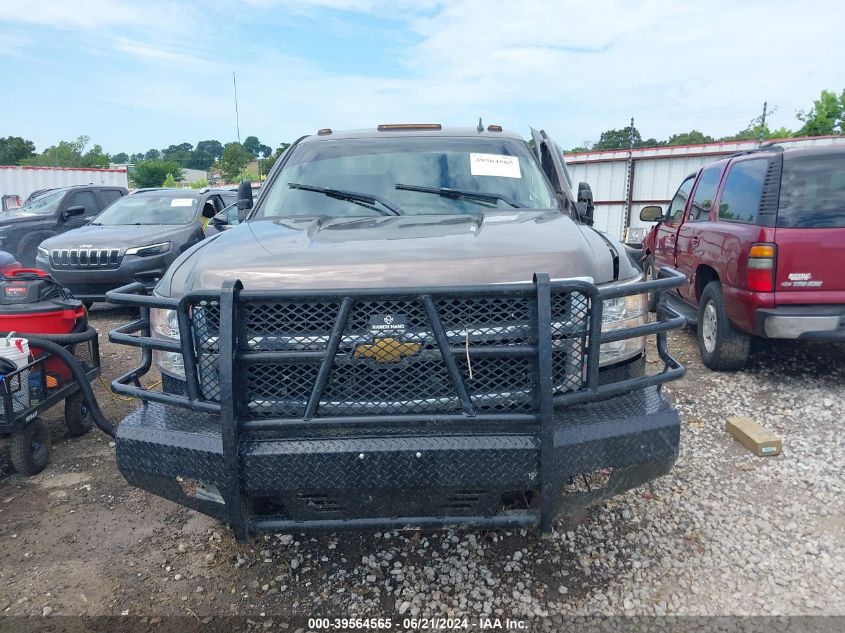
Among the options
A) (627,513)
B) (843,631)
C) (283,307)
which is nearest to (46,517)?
(283,307)

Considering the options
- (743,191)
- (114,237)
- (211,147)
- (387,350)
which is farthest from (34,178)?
(211,147)

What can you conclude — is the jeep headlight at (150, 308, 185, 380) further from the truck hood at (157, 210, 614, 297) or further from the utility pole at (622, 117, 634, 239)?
the utility pole at (622, 117, 634, 239)

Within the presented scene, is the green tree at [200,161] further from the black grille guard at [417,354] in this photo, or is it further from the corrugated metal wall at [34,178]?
the black grille guard at [417,354]

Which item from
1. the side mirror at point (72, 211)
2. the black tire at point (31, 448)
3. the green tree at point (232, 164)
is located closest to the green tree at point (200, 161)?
the green tree at point (232, 164)

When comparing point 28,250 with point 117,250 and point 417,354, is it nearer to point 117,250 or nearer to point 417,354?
point 117,250

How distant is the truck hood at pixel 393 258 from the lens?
91.2 inches

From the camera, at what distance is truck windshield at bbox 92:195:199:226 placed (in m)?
9.17

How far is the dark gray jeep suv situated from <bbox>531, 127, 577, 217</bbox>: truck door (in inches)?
198

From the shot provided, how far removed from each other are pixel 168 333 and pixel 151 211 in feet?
25.2

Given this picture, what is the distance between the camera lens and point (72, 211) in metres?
10.8

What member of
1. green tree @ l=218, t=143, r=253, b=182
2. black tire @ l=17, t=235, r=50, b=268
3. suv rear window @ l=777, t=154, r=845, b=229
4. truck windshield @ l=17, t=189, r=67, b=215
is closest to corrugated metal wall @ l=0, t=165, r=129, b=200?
truck windshield @ l=17, t=189, r=67, b=215

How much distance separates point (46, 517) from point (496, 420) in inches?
109

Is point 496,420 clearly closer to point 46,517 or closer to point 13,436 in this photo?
point 46,517

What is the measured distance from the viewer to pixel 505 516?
227cm
